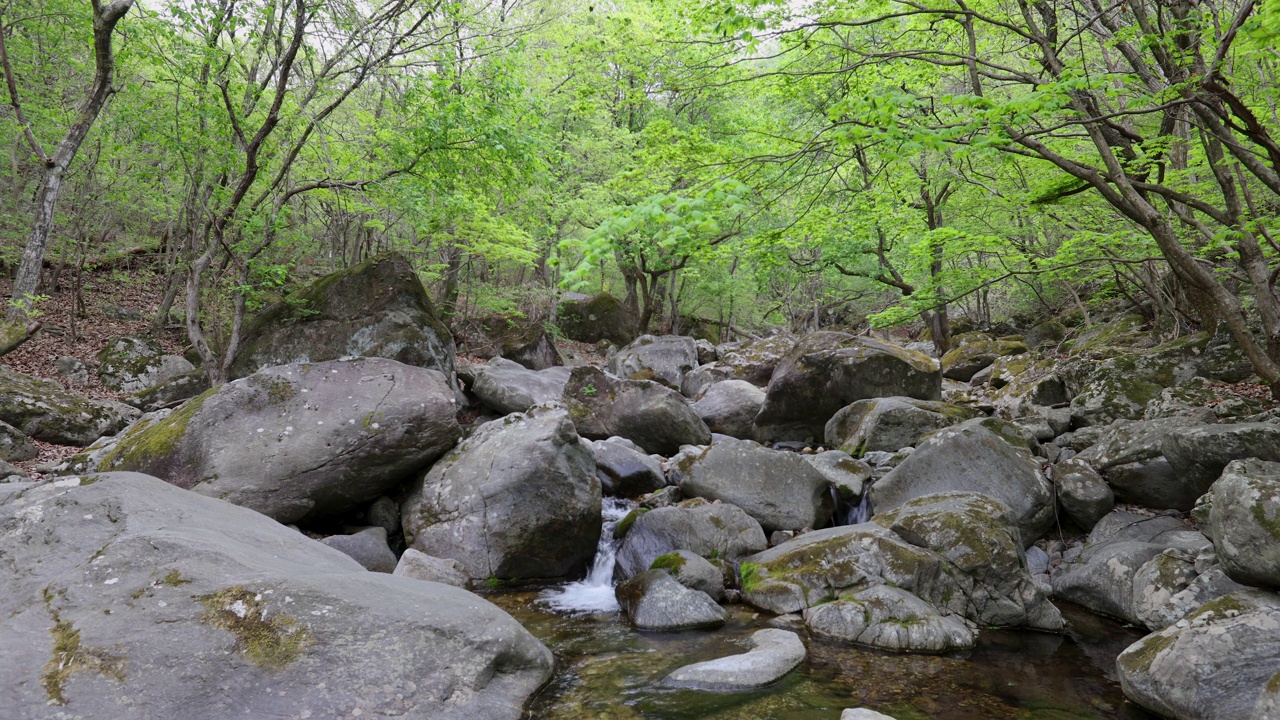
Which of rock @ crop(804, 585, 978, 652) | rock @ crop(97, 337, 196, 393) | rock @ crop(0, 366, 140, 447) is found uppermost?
rock @ crop(97, 337, 196, 393)

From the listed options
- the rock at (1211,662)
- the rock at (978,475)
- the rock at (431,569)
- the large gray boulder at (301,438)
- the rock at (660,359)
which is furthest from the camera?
the rock at (660,359)

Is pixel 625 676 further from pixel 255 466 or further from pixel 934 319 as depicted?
pixel 934 319

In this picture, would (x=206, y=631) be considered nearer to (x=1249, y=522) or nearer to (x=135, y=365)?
(x=1249, y=522)

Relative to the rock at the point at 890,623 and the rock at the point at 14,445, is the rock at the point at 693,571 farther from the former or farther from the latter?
the rock at the point at 14,445

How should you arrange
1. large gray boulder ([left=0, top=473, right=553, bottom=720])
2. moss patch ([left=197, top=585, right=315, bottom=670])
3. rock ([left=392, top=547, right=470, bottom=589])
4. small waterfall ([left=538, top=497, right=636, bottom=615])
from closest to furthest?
1. large gray boulder ([left=0, top=473, right=553, bottom=720])
2. moss patch ([left=197, top=585, right=315, bottom=670])
3. rock ([left=392, top=547, right=470, bottom=589])
4. small waterfall ([left=538, top=497, right=636, bottom=615])

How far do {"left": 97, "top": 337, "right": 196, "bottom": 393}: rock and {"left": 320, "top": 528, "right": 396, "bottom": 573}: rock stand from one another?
995 centimetres

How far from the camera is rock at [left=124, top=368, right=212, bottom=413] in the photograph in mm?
12523

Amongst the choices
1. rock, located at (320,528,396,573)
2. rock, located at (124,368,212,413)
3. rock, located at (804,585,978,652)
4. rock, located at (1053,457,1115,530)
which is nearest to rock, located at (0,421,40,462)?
rock, located at (124,368,212,413)

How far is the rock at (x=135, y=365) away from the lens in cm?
1379

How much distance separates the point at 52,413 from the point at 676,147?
10.7 meters

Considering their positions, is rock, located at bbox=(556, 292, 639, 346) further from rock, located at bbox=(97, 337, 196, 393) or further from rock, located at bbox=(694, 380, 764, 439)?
rock, located at bbox=(97, 337, 196, 393)

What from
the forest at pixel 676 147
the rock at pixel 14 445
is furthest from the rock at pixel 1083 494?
the rock at pixel 14 445

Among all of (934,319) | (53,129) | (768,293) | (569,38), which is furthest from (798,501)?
(768,293)

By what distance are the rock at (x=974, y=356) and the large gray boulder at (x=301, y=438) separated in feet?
53.6
